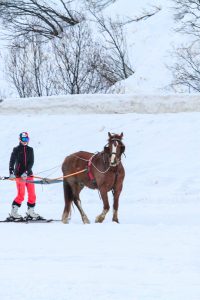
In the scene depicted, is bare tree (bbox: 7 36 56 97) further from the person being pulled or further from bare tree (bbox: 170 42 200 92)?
the person being pulled

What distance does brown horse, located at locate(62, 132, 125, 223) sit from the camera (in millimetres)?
12531

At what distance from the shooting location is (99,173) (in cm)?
1280

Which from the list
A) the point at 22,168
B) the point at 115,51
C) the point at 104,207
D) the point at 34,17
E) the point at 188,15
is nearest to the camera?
the point at 104,207

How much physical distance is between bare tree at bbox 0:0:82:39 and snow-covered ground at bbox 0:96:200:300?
884 cm

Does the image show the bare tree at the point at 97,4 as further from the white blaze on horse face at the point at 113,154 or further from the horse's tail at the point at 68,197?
the white blaze on horse face at the point at 113,154

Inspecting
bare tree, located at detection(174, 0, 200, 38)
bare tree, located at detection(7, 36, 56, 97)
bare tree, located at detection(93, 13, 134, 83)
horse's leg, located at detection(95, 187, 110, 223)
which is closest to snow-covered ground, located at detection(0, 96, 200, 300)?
horse's leg, located at detection(95, 187, 110, 223)

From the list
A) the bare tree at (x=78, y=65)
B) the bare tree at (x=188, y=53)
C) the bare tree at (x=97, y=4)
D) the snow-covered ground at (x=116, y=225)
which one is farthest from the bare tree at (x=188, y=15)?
the snow-covered ground at (x=116, y=225)

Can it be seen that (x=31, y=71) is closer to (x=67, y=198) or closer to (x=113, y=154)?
(x=67, y=198)

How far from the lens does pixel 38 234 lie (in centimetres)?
1080

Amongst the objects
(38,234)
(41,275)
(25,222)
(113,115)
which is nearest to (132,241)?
(38,234)

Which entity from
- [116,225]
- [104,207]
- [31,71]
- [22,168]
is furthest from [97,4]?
[116,225]

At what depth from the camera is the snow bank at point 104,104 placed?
21.7 metres

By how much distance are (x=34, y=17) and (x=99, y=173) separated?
69.7 ft

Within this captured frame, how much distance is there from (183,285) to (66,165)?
688 centimetres
